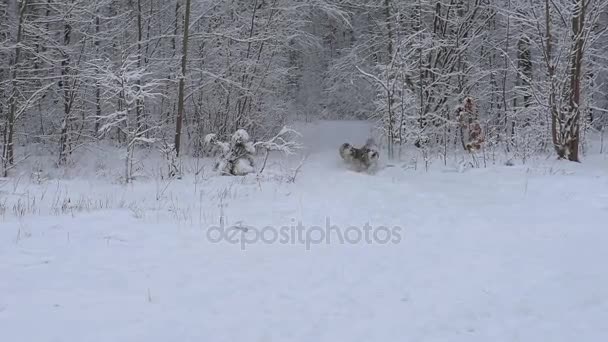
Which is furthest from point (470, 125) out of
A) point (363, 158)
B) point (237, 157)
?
point (237, 157)

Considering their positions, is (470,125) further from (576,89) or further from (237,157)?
(237,157)

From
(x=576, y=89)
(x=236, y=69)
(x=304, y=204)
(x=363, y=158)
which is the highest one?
(x=236, y=69)

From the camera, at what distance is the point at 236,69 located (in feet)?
46.9

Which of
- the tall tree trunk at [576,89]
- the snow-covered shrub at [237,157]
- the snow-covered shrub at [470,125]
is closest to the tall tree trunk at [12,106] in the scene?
the snow-covered shrub at [237,157]

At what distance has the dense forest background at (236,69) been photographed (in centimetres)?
1152

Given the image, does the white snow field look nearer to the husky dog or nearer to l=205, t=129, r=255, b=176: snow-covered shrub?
l=205, t=129, r=255, b=176: snow-covered shrub

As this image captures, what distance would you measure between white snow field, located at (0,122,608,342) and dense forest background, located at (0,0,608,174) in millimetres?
4538

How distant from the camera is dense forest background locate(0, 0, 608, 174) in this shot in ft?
37.8

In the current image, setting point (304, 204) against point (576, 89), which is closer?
point (304, 204)

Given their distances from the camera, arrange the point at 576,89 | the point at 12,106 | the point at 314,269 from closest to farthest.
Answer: the point at 314,269 → the point at 576,89 → the point at 12,106

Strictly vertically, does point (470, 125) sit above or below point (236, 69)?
below

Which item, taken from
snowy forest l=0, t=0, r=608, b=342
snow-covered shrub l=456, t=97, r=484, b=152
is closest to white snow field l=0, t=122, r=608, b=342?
snowy forest l=0, t=0, r=608, b=342

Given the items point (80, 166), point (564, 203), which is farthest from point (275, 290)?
point (80, 166)

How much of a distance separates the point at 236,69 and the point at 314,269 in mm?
11281
